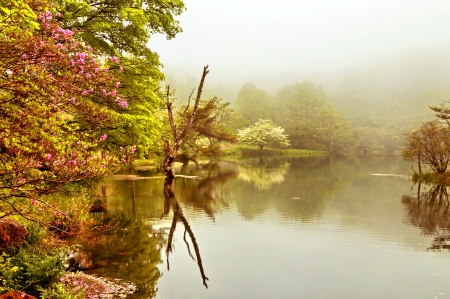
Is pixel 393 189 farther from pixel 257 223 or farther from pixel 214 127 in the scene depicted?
pixel 214 127

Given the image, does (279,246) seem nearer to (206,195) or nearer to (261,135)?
(206,195)

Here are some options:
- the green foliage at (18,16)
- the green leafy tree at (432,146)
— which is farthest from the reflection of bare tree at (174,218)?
the green leafy tree at (432,146)

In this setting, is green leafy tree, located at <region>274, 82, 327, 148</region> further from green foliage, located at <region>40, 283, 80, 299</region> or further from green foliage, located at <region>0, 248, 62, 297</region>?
green foliage, located at <region>40, 283, 80, 299</region>

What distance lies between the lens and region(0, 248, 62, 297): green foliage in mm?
6547

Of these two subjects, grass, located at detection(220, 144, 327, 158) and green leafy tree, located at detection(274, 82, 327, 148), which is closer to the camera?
grass, located at detection(220, 144, 327, 158)

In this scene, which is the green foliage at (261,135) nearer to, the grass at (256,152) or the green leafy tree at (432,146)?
the grass at (256,152)

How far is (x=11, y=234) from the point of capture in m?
8.17

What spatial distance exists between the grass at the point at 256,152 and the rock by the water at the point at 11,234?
205 feet

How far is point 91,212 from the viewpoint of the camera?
656 inches

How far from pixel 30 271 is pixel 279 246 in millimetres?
8353

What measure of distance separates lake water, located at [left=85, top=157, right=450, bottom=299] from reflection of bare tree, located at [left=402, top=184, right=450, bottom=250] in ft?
0.17

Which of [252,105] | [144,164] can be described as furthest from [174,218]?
[252,105]

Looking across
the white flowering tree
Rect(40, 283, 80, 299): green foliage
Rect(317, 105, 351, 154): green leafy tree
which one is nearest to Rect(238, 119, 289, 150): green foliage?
the white flowering tree

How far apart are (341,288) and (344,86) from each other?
185128 millimetres
